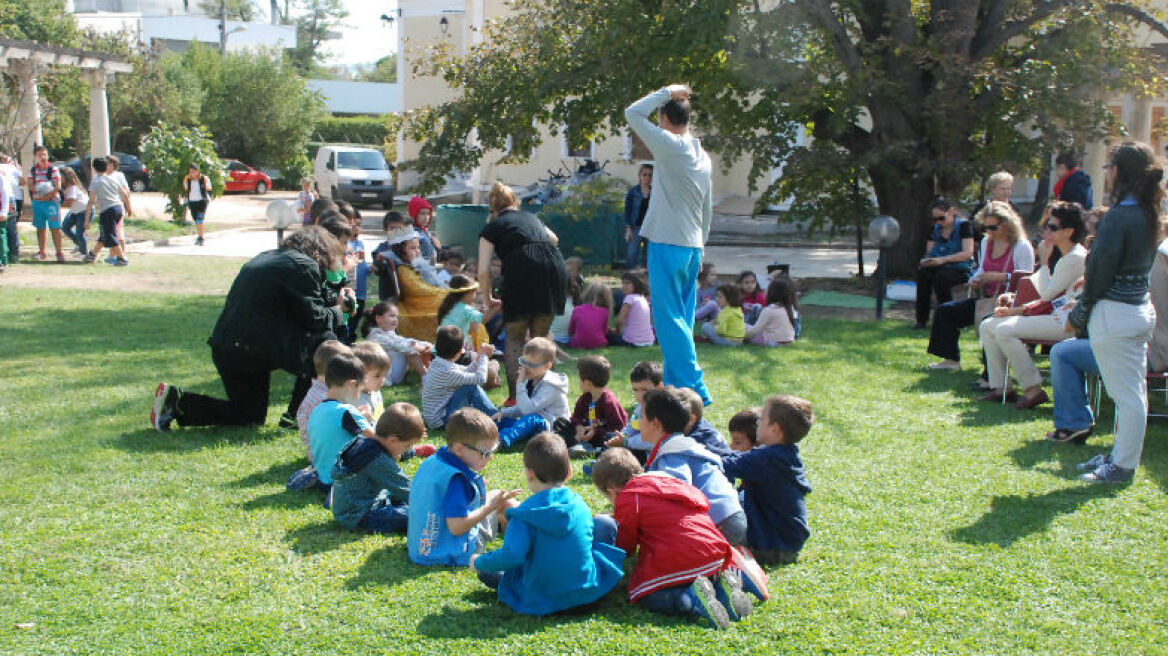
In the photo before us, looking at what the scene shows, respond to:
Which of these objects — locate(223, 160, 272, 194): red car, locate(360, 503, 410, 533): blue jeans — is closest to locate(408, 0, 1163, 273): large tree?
locate(360, 503, 410, 533): blue jeans

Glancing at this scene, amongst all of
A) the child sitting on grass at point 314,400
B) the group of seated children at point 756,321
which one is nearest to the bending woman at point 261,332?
the child sitting on grass at point 314,400

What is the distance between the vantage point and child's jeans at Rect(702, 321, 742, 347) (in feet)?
34.0

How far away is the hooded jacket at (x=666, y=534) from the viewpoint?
405cm

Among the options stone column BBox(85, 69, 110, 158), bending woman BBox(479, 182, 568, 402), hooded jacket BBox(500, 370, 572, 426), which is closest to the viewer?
hooded jacket BBox(500, 370, 572, 426)

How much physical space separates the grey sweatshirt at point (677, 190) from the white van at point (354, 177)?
973 inches

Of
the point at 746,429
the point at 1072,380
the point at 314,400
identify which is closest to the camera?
the point at 746,429

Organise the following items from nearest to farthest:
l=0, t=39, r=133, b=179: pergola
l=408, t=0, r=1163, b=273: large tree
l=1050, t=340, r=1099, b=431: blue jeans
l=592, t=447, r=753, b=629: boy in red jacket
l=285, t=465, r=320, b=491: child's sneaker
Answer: l=592, t=447, r=753, b=629: boy in red jacket < l=285, t=465, r=320, b=491: child's sneaker < l=1050, t=340, r=1099, b=431: blue jeans < l=408, t=0, r=1163, b=273: large tree < l=0, t=39, r=133, b=179: pergola

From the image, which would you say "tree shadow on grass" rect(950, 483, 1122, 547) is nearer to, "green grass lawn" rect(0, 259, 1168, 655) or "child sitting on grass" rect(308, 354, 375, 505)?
"green grass lawn" rect(0, 259, 1168, 655)

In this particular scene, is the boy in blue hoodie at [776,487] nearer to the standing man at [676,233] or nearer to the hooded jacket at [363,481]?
the hooded jacket at [363,481]

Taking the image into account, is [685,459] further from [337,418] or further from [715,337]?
[715,337]

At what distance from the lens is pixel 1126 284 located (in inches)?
222

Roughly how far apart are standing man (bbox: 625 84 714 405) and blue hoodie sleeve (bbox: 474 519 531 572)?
2549 mm

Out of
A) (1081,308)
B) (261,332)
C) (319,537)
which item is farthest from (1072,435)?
(261,332)

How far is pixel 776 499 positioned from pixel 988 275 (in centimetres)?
513
